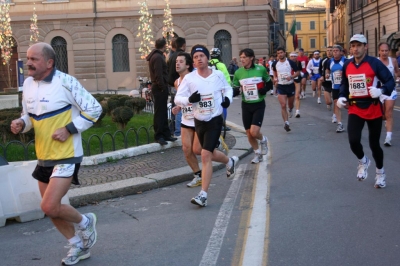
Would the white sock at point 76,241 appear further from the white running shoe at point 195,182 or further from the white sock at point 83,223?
the white running shoe at point 195,182

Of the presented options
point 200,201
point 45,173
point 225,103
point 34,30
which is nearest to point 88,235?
point 45,173

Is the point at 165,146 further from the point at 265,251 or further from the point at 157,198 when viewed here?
the point at 265,251

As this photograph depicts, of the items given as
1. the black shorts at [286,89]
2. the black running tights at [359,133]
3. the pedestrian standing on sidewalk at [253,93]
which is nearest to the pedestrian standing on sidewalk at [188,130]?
the pedestrian standing on sidewalk at [253,93]

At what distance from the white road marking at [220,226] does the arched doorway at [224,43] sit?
3208cm

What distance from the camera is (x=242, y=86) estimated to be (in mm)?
10523

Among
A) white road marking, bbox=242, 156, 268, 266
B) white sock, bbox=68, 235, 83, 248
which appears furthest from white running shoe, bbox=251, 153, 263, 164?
white sock, bbox=68, 235, 83, 248

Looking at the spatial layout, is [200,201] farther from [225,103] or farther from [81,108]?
[81,108]

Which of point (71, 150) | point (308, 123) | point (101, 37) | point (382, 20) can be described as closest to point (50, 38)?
point (101, 37)

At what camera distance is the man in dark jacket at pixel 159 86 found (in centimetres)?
1137

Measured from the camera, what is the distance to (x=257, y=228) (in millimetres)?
6199

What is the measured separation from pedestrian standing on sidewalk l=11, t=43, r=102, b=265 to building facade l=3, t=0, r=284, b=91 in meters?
36.2

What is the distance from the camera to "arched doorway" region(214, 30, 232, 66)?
134 feet

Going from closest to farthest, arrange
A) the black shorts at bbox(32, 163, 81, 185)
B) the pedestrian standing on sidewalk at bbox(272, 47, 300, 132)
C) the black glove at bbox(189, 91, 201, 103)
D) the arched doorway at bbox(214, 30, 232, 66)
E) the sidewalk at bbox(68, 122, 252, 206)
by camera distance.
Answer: the black shorts at bbox(32, 163, 81, 185) < the black glove at bbox(189, 91, 201, 103) < the sidewalk at bbox(68, 122, 252, 206) < the pedestrian standing on sidewalk at bbox(272, 47, 300, 132) < the arched doorway at bbox(214, 30, 232, 66)

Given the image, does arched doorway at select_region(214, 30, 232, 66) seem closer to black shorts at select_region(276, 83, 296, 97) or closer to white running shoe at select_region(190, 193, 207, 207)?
black shorts at select_region(276, 83, 296, 97)
